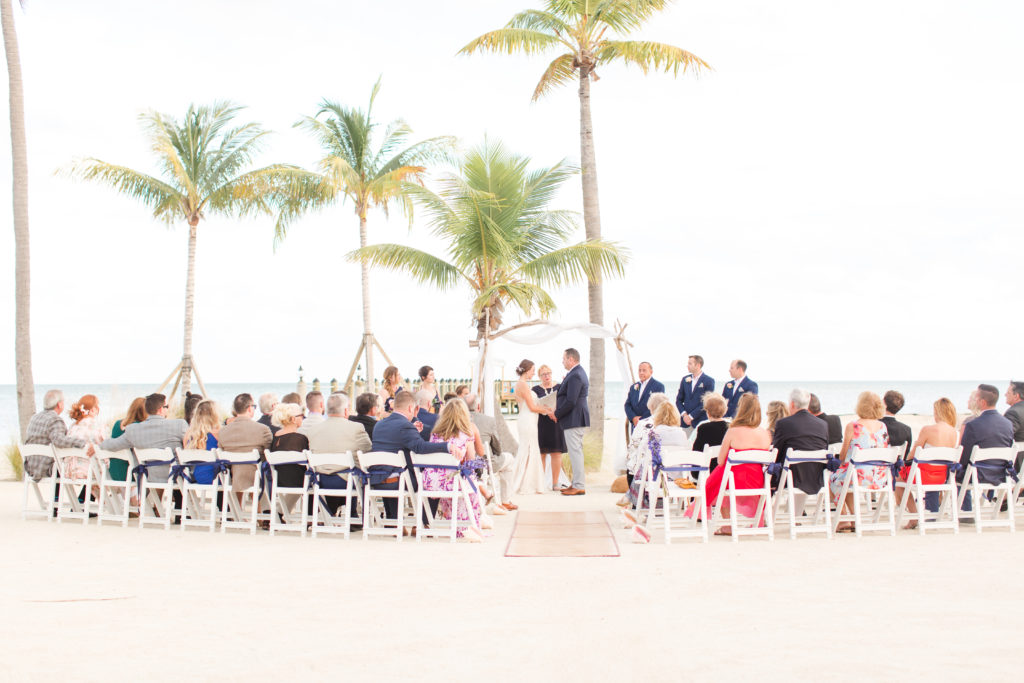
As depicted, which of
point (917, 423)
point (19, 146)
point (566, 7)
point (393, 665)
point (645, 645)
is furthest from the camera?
point (917, 423)

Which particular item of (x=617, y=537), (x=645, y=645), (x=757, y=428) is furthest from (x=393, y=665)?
(x=757, y=428)

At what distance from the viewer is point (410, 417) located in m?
8.95

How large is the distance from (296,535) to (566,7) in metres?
11.9

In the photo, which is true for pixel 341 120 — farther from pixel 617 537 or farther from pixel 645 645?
pixel 645 645

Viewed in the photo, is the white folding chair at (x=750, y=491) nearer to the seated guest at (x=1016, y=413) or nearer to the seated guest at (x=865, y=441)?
the seated guest at (x=865, y=441)

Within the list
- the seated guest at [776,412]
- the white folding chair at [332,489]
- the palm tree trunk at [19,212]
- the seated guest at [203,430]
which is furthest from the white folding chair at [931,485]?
the palm tree trunk at [19,212]

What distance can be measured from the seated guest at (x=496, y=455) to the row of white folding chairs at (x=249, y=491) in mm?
1237

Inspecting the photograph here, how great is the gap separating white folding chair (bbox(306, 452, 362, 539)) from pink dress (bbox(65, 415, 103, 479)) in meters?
2.86

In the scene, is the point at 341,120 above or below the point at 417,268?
above

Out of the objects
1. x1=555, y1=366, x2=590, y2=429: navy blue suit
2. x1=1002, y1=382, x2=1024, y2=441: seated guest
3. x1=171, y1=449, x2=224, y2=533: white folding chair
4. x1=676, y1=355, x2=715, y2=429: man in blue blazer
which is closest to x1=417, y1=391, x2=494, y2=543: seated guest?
x1=171, y1=449, x2=224, y2=533: white folding chair

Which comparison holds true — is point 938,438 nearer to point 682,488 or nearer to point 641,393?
point 682,488

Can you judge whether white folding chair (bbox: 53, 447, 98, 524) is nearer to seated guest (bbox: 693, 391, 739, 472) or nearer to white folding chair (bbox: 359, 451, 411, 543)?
white folding chair (bbox: 359, 451, 411, 543)

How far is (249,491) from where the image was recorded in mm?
9289

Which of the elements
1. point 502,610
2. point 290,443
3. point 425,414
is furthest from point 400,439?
point 502,610
